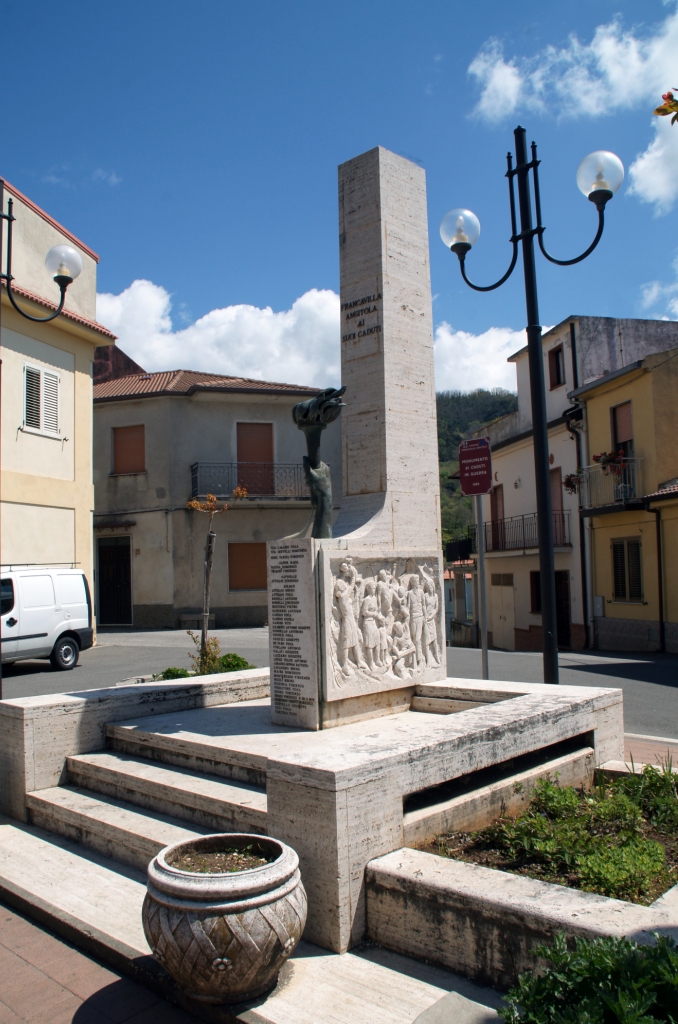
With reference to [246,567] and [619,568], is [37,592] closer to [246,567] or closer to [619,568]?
[246,567]

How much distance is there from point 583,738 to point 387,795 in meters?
2.49

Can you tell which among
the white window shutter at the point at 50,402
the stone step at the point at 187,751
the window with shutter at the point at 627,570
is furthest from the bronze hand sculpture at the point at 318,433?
the window with shutter at the point at 627,570

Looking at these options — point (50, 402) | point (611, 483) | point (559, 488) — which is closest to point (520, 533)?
point (559, 488)

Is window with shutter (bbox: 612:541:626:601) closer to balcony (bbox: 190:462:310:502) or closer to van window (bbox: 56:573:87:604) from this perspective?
balcony (bbox: 190:462:310:502)

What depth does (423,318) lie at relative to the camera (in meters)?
6.77

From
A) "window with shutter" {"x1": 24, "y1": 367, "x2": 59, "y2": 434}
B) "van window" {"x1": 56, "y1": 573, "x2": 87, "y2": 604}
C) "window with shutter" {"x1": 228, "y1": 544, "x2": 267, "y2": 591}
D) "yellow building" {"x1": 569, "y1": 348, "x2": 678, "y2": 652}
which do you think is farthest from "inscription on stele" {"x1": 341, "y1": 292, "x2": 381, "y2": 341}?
"window with shutter" {"x1": 228, "y1": 544, "x2": 267, "y2": 591}

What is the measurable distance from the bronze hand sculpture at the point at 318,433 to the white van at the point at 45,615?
914 centimetres

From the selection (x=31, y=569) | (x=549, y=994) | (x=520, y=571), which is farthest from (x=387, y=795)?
(x=520, y=571)

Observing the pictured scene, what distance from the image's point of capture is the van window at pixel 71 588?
14674 mm

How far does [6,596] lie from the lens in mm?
13547

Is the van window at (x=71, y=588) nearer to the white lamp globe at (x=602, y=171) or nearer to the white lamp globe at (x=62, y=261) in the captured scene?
the white lamp globe at (x=62, y=261)

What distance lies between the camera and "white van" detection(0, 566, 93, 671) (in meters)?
13.6

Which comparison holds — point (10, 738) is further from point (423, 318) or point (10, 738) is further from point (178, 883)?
point (423, 318)

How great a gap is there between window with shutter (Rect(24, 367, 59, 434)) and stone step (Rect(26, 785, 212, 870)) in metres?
13.4
